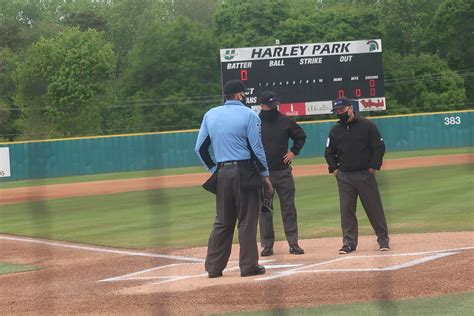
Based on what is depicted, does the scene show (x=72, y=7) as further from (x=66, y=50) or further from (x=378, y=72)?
(x=378, y=72)

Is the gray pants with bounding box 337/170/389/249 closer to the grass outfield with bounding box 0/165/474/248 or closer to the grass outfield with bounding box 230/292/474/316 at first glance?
the grass outfield with bounding box 0/165/474/248

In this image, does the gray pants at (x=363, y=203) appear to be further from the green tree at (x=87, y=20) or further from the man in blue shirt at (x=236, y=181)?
the green tree at (x=87, y=20)

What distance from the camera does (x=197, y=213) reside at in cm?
1741

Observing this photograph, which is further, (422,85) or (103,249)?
(422,85)

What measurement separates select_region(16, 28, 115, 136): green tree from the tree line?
A: 68 millimetres

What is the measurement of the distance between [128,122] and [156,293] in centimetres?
3985

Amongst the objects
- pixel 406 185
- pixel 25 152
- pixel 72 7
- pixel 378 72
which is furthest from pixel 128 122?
pixel 72 7

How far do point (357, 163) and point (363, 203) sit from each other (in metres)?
0.43

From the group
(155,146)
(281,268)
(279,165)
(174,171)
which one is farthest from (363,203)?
(155,146)

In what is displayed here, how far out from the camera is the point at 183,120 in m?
45.5

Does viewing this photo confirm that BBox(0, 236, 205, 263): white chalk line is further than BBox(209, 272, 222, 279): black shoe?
Yes

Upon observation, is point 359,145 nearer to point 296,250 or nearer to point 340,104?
point 340,104

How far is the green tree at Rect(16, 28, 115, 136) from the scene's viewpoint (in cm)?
4341

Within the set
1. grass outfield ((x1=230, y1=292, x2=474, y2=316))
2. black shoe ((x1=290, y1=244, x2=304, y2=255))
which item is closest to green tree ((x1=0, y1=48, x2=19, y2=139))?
black shoe ((x1=290, y1=244, x2=304, y2=255))
